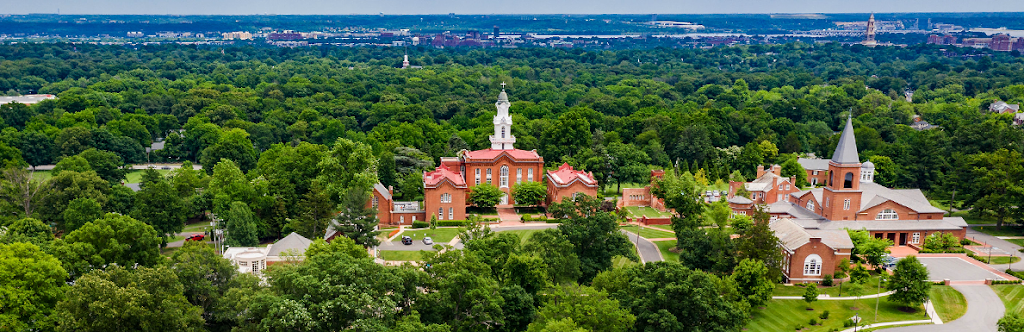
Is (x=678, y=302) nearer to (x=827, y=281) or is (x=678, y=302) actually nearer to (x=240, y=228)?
(x=827, y=281)

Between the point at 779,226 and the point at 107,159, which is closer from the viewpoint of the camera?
the point at 779,226

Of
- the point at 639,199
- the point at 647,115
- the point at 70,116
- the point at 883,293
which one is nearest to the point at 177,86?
the point at 70,116

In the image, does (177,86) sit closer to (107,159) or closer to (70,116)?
(70,116)

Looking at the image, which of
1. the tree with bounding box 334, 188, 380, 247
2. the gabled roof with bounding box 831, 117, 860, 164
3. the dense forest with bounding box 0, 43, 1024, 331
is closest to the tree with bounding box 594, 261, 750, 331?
the dense forest with bounding box 0, 43, 1024, 331

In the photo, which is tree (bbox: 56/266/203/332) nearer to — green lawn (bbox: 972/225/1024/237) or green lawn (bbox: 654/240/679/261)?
green lawn (bbox: 654/240/679/261)

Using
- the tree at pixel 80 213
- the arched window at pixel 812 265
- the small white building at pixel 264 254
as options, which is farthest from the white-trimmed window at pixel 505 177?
the tree at pixel 80 213
